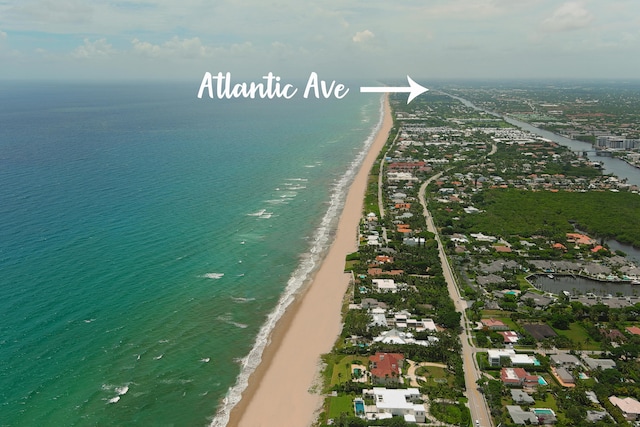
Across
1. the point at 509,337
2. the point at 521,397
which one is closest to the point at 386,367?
the point at 521,397

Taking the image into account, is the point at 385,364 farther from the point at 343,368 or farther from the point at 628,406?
the point at 628,406

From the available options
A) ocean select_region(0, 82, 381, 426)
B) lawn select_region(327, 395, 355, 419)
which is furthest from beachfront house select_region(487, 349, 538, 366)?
ocean select_region(0, 82, 381, 426)

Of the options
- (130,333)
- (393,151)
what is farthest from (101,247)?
(393,151)

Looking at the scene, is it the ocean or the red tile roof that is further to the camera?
the red tile roof

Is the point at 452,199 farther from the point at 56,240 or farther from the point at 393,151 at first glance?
the point at 56,240

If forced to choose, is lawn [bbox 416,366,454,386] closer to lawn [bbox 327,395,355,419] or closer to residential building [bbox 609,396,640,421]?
lawn [bbox 327,395,355,419]

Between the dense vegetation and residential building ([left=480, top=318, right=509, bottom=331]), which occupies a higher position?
the dense vegetation
